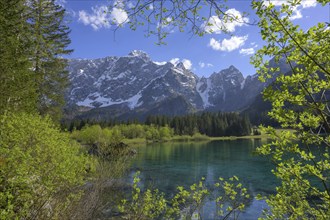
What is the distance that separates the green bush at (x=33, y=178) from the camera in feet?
25.8

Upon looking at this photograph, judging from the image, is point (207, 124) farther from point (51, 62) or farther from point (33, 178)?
point (33, 178)

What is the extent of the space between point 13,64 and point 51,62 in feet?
37.2

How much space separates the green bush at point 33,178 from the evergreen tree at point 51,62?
13992mm

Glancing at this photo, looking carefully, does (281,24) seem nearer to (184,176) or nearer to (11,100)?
(11,100)

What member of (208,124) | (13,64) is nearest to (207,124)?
(208,124)

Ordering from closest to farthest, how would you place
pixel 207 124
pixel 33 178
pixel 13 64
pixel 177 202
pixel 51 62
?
1. pixel 33 178
2. pixel 177 202
3. pixel 13 64
4. pixel 51 62
5. pixel 207 124

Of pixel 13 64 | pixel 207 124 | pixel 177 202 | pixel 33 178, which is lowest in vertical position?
pixel 177 202

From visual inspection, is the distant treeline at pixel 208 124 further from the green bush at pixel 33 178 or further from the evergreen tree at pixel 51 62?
the green bush at pixel 33 178

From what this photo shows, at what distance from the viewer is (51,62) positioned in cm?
3027

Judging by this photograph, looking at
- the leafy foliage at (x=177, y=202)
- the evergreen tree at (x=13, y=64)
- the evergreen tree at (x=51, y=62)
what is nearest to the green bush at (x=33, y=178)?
the leafy foliage at (x=177, y=202)

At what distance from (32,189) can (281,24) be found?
786 centimetres

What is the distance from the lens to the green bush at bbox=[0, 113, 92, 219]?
787 cm

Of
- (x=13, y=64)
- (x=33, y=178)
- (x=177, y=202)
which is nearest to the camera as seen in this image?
(x=33, y=178)

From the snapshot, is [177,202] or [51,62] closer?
[177,202]
